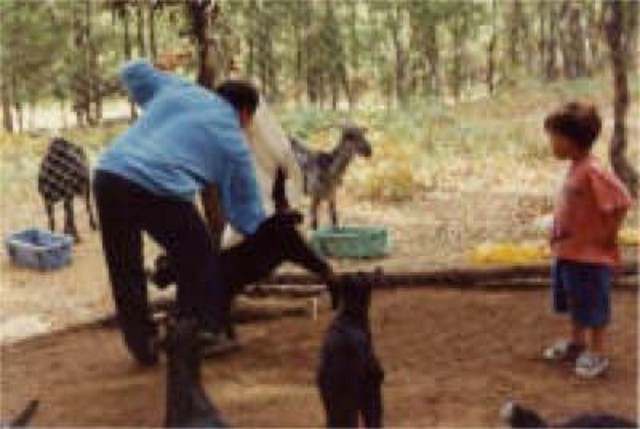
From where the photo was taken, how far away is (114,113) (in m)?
40.8

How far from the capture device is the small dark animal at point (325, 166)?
11.2 meters

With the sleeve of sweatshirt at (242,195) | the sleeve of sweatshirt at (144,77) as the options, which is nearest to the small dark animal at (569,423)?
the sleeve of sweatshirt at (242,195)

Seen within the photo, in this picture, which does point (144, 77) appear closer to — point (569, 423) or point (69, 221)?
point (569, 423)

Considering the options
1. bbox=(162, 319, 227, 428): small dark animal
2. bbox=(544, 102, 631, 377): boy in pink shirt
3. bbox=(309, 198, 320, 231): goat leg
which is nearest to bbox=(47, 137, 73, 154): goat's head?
bbox=(309, 198, 320, 231): goat leg

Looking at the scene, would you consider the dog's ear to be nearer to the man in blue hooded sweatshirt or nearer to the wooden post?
the man in blue hooded sweatshirt

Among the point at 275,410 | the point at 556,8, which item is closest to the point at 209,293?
the point at 275,410

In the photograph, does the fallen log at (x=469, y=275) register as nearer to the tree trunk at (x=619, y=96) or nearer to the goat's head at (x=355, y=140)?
the goat's head at (x=355, y=140)

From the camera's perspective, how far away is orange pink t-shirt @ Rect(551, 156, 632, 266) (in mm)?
5234

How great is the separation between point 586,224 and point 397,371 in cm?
110

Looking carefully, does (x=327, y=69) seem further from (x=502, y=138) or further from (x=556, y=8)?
(x=502, y=138)

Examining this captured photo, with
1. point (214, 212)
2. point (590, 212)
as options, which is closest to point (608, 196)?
point (590, 212)

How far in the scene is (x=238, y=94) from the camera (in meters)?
5.54

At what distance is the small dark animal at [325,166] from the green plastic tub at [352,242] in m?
1.16

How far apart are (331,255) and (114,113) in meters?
31.8
